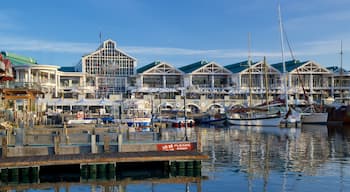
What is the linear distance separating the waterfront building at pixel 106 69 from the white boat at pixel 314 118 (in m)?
44.9

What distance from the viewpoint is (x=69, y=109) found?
92.1 meters

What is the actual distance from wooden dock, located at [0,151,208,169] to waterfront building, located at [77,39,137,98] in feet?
264

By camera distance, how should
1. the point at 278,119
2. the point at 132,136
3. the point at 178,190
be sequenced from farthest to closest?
the point at 278,119
the point at 132,136
the point at 178,190

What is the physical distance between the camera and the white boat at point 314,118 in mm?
76125

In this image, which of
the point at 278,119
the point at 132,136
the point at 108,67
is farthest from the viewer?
the point at 108,67

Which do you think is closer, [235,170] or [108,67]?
[235,170]

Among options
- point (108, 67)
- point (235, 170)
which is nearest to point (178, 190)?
point (235, 170)

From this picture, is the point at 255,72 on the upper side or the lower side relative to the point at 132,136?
upper

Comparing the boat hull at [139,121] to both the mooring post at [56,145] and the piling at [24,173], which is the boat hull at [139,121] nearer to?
the mooring post at [56,145]

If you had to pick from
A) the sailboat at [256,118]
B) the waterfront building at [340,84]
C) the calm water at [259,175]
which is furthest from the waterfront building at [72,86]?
the calm water at [259,175]

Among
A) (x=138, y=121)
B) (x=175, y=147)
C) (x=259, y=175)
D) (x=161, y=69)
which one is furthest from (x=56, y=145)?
(x=161, y=69)

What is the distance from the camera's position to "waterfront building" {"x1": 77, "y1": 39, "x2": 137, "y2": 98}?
10494 cm

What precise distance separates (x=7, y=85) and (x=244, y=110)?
2191 inches

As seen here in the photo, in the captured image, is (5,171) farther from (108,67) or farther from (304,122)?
(108,67)
